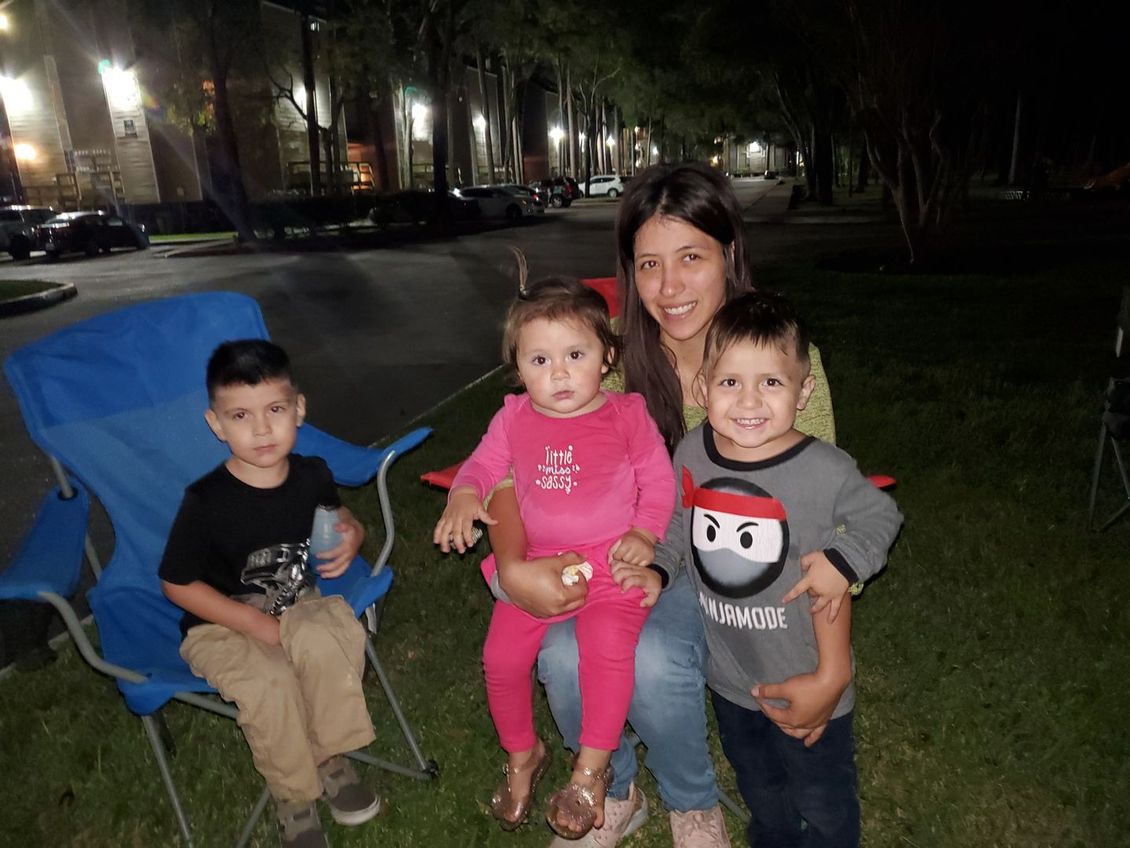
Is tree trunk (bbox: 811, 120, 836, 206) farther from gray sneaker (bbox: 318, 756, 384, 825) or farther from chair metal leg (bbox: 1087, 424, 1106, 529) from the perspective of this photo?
gray sneaker (bbox: 318, 756, 384, 825)

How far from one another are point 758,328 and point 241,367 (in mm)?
1493

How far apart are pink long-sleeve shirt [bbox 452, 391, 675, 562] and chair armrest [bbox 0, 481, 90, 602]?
3.48 feet

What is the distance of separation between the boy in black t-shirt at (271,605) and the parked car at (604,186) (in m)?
50.1

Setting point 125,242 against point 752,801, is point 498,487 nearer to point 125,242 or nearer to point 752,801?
point 752,801

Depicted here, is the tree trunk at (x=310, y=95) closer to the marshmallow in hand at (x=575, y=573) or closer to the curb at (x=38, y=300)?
the curb at (x=38, y=300)

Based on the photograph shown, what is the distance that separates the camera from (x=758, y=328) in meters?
2.07

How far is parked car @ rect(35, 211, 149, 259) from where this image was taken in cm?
2242

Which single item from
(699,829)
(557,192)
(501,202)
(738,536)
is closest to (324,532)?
(738,536)

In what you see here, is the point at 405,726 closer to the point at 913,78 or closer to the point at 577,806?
the point at 577,806

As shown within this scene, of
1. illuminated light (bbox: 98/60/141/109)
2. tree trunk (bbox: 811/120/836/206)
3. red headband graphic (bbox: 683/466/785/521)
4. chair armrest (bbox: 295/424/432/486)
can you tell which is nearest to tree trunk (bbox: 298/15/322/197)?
Result: illuminated light (bbox: 98/60/141/109)

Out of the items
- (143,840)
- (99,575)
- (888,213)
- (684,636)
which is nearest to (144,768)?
(143,840)

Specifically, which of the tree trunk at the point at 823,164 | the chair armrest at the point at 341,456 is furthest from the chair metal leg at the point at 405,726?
the tree trunk at the point at 823,164

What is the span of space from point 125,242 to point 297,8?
1484cm

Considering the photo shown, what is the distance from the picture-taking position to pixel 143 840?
260cm
